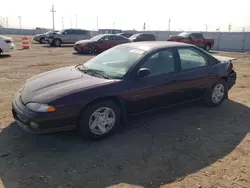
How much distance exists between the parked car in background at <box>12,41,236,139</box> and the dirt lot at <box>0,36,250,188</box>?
1.12 feet

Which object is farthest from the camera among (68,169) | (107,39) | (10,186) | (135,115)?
(107,39)

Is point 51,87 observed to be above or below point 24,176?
above

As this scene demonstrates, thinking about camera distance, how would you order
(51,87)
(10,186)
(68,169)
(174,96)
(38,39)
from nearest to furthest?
(10,186) < (68,169) < (51,87) < (174,96) < (38,39)

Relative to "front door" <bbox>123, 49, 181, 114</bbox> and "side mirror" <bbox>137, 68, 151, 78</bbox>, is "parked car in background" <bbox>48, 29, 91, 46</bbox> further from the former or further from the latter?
"side mirror" <bbox>137, 68, 151, 78</bbox>

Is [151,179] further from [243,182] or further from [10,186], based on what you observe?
[10,186]

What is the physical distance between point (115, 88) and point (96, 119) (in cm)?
57

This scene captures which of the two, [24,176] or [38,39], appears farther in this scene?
[38,39]

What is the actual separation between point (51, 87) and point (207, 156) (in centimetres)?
257

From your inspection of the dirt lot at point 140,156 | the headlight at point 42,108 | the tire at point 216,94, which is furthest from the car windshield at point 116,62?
the tire at point 216,94

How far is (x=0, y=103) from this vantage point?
5.56 meters

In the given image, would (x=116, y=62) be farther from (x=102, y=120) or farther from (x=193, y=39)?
(x=193, y=39)

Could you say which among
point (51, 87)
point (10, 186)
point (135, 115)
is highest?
point (51, 87)

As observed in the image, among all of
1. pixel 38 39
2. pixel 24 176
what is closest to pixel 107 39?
pixel 38 39

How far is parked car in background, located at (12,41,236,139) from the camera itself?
3.59 meters
